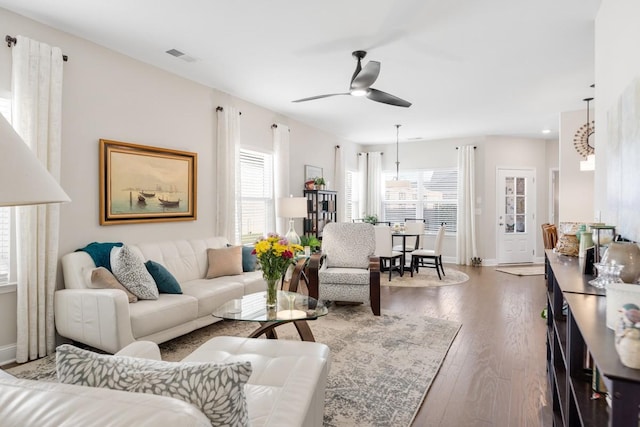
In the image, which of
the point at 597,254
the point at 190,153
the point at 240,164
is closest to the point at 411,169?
the point at 240,164

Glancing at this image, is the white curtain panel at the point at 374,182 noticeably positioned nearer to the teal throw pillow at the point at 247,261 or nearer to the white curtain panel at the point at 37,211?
the teal throw pillow at the point at 247,261

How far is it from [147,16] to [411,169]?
6.93m

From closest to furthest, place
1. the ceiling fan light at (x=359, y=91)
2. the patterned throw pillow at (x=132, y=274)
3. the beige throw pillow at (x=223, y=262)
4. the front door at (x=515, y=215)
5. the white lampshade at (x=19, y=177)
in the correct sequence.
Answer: the white lampshade at (x=19, y=177) → the patterned throw pillow at (x=132, y=274) → the ceiling fan light at (x=359, y=91) → the beige throw pillow at (x=223, y=262) → the front door at (x=515, y=215)

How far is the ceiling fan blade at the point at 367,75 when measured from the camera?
11.0 ft

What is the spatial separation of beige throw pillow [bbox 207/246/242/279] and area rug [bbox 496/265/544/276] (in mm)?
5313

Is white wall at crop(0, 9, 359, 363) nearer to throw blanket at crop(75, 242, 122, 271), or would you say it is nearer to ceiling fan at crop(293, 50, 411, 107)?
throw blanket at crop(75, 242, 122, 271)

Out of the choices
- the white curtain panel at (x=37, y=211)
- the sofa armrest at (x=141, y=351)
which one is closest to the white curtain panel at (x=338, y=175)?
the white curtain panel at (x=37, y=211)

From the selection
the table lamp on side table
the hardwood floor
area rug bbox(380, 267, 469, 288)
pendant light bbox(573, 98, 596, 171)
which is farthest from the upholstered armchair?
pendant light bbox(573, 98, 596, 171)

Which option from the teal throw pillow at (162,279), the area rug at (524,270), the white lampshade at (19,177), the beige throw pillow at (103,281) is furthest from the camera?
the area rug at (524,270)

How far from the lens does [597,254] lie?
6.78 feet

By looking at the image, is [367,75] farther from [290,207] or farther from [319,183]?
[319,183]

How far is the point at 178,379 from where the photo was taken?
3.06 feet

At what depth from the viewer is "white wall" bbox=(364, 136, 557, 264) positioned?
816 cm

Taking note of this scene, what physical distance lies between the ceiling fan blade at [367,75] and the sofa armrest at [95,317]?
2660mm
